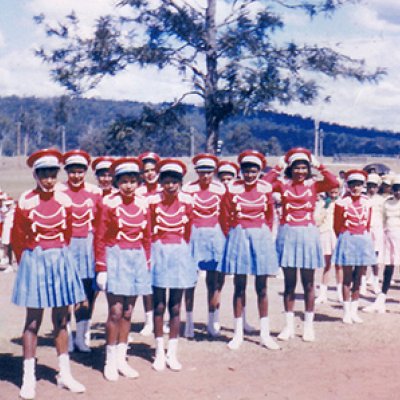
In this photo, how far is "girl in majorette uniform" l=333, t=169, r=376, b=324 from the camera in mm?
8945

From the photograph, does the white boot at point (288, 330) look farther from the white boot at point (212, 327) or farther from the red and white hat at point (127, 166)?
the red and white hat at point (127, 166)

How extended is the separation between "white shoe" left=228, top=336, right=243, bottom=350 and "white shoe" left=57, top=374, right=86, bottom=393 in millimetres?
2121

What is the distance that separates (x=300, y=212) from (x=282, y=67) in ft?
36.0

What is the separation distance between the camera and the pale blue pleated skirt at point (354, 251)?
29.3ft

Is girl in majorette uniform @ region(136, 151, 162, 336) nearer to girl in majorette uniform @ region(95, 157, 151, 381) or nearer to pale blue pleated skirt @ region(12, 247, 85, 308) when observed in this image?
girl in majorette uniform @ region(95, 157, 151, 381)

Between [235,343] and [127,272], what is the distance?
2.00 m

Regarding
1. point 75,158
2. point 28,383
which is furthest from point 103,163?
point 28,383

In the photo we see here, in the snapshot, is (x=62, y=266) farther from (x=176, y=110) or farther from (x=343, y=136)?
(x=343, y=136)

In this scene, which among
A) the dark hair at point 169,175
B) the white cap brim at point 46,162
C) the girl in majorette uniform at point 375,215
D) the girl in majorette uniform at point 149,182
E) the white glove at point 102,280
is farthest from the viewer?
the girl in majorette uniform at point 375,215

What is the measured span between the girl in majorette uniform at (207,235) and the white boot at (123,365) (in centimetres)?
155

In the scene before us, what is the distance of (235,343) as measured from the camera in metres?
7.73

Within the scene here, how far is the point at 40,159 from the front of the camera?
6055 millimetres

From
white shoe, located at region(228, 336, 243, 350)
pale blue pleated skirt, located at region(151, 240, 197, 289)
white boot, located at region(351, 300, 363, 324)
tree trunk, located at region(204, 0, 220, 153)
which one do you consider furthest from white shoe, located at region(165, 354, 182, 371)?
tree trunk, located at region(204, 0, 220, 153)

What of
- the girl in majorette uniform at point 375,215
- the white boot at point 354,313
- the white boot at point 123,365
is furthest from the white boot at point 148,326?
the girl in majorette uniform at point 375,215
